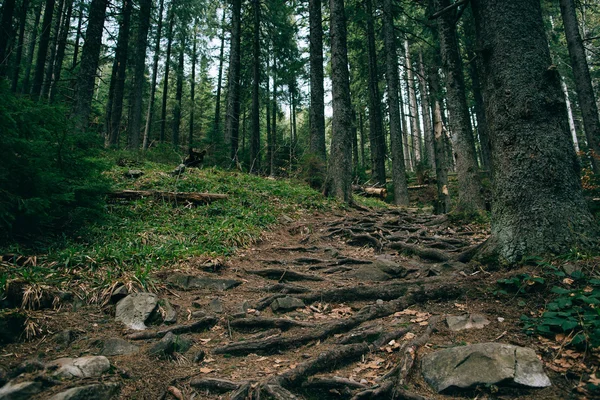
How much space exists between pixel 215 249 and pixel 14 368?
3439mm

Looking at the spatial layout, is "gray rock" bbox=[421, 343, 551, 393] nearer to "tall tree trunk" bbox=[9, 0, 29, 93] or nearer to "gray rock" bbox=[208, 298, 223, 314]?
"gray rock" bbox=[208, 298, 223, 314]

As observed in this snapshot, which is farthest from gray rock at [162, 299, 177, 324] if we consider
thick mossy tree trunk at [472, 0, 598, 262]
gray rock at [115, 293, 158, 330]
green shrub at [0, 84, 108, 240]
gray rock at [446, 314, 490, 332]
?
thick mossy tree trunk at [472, 0, 598, 262]

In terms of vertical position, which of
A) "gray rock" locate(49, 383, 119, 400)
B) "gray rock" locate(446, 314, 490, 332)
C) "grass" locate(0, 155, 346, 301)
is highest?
"grass" locate(0, 155, 346, 301)

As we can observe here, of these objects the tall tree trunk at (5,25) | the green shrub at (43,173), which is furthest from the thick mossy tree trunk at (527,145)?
the tall tree trunk at (5,25)

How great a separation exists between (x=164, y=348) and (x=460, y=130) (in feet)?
26.0

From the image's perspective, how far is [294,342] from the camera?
3.08 meters

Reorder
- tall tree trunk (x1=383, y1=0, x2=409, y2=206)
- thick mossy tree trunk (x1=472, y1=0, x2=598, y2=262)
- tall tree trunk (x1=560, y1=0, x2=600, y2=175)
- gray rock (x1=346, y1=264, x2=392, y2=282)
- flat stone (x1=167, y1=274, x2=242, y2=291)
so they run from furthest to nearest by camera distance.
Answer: tall tree trunk (x1=383, y1=0, x2=409, y2=206)
tall tree trunk (x1=560, y1=0, x2=600, y2=175)
gray rock (x1=346, y1=264, x2=392, y2=282)
flat stone (x1=167, y1=274, x2=242, y2=291)
thick mossy tree trunk (x1=472, y1=0, x2=598, y2=262)

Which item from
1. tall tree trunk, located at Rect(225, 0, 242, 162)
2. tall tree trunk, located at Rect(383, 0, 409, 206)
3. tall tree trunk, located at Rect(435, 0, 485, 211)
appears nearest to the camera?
tall tree trunk, located at Rect(435, 0, 485, 211)

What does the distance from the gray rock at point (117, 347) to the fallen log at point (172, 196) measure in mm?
5444

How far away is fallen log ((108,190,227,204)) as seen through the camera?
25.1 feet

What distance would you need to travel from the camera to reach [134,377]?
2.48 metres

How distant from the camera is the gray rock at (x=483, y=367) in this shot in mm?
2109

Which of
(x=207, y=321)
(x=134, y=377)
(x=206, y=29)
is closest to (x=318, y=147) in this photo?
(x=207, y=321)

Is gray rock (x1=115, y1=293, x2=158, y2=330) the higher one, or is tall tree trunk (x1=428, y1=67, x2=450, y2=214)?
tall tree trunk (x1=428, y1=67, x2=450, y2=214)
